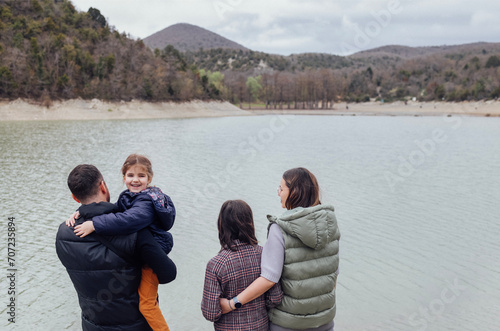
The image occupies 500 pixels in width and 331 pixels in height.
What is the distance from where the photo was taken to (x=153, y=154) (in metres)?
17.8

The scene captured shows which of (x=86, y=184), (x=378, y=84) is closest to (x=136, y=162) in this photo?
(x=86, y=184)

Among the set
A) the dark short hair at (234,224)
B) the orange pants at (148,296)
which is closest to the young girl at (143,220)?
the orange pants at (148,296)

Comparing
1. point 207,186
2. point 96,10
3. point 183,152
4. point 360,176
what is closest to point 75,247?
point 207,186

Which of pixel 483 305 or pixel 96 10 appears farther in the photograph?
pixel 96 10

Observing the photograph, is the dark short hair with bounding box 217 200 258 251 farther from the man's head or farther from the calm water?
the calm water

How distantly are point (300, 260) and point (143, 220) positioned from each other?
91cm

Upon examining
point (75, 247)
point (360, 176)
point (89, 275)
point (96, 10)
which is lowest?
point (360, 176)

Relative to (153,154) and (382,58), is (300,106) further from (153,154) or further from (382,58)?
(382,58)

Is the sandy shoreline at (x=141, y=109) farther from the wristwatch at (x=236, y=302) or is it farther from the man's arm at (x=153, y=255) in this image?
the wristwatch at (x=236, y=302)

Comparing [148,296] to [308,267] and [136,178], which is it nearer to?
[136,178]

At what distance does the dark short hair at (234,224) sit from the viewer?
7.73 ft

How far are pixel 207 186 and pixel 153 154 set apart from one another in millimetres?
6978

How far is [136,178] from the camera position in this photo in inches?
105

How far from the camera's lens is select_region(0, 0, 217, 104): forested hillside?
46.4m
